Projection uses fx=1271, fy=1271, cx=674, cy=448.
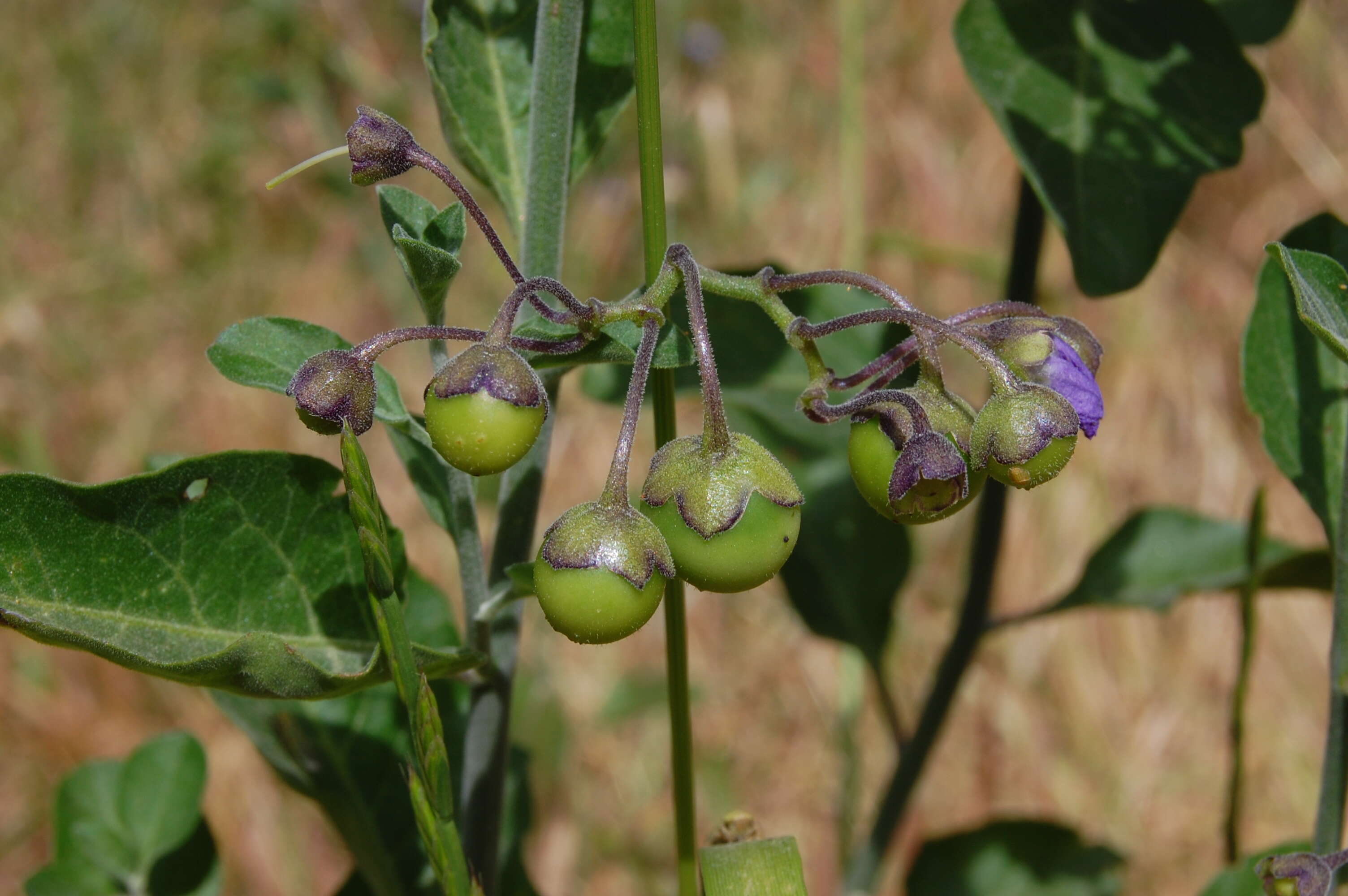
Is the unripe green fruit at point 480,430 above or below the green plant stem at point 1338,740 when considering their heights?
above

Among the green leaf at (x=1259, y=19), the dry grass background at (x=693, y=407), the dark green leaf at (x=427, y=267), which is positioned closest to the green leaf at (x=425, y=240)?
the dark green leaf at (x=427, y=267)

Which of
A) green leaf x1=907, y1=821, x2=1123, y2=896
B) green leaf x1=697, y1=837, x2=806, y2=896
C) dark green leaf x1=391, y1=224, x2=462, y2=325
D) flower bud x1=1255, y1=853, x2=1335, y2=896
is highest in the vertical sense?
Result: dark green leaf x1=391, y1=224, x2=462, y2=325

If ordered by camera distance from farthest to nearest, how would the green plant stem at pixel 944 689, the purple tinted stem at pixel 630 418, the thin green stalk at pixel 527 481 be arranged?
the green plant stem at pixel 944 689 → the thin green stalk at pixel 527 481 → the purple tinted stem at pixel 630 418

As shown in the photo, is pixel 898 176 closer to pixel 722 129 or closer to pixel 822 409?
pixel 722 129

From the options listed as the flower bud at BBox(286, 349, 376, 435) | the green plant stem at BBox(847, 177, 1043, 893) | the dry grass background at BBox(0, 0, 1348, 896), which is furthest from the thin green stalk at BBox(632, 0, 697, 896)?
the dry grass background at BBox(0, 0, 1348, 896)

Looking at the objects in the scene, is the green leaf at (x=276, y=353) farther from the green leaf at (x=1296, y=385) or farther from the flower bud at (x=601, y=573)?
the green leaf at (x=1296, y=385)

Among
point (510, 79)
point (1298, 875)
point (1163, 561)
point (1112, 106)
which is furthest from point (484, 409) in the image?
point (1163, 561)

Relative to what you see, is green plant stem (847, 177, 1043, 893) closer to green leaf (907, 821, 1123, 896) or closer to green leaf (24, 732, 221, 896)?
green leaf (907, 821, 1123, 896)
